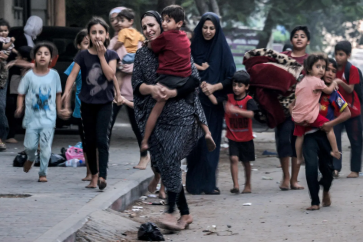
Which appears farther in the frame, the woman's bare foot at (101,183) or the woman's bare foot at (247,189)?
the woman's bare foot at (247,189)

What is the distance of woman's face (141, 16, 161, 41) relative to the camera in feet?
19.5

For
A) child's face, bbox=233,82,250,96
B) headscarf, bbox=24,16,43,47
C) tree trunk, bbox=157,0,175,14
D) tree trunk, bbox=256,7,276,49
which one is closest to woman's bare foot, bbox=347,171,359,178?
child's face, bbox=233,82,250,96

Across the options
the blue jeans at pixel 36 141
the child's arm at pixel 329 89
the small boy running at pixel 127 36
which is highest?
the small boy running at pixel 127 36

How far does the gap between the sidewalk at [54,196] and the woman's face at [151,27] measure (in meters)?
1.54

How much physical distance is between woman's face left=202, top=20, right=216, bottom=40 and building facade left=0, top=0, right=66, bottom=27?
8.30m

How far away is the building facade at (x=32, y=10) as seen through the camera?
1559cm

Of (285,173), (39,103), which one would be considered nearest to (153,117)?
(39,103)

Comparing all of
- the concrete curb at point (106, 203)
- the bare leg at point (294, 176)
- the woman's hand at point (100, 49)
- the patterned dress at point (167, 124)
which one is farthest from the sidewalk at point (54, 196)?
the bare leg at point (294, 176)

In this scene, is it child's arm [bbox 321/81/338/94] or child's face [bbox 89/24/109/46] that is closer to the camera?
child's arm [bbox 321/81/338/94]

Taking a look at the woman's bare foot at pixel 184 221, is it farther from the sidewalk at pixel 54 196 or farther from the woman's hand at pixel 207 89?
the woman's hand at pixel 207 89

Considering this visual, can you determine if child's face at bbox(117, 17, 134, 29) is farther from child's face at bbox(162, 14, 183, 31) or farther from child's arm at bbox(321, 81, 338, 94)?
child's face at bbox(162, 14, 183, 31)

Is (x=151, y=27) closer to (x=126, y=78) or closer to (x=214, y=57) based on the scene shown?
(x=214, y=57)

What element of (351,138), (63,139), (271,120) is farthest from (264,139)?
(271,120)

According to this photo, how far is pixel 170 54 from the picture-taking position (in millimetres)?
5875
